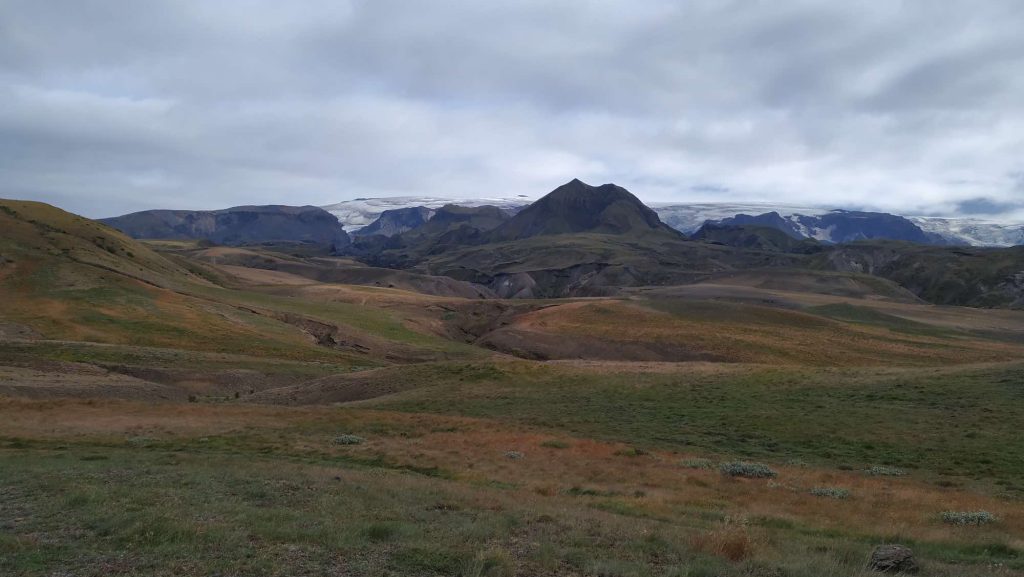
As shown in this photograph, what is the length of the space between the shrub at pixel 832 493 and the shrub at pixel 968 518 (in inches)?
109

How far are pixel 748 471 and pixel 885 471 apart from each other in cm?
516

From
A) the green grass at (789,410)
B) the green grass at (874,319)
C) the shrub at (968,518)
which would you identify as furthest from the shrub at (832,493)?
the green grass at (874,319)

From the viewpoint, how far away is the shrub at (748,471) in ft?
72.0

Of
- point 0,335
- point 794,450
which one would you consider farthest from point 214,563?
point 0,335

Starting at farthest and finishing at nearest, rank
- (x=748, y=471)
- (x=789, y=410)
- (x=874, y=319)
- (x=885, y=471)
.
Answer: (x=874, y=319) → (x=789, y=410) → (x=885, y=471) → (x=748, y=471)

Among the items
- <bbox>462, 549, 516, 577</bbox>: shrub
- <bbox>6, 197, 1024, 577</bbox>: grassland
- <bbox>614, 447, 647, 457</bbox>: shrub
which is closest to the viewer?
<bbox>462, 549, 516, 577</bbox>: shrub

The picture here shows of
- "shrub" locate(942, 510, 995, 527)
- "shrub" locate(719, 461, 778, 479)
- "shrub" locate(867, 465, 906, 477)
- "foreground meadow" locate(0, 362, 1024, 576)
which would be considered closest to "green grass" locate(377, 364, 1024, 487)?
"foreground meadow" locate(0, 362, 1024, 576)

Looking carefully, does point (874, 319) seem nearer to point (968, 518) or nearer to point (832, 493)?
point (832, 493)

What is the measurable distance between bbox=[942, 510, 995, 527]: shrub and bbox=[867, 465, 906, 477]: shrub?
6.79 metres

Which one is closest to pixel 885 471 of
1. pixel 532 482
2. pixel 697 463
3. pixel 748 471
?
pixel 748 471

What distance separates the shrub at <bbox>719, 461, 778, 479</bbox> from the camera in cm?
2195

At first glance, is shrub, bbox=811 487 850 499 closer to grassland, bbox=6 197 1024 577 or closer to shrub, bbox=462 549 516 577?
grassland, bbox=6 197 1024 577

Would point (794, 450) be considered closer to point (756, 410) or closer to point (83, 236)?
point (756, 410)

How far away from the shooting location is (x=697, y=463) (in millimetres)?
23672
